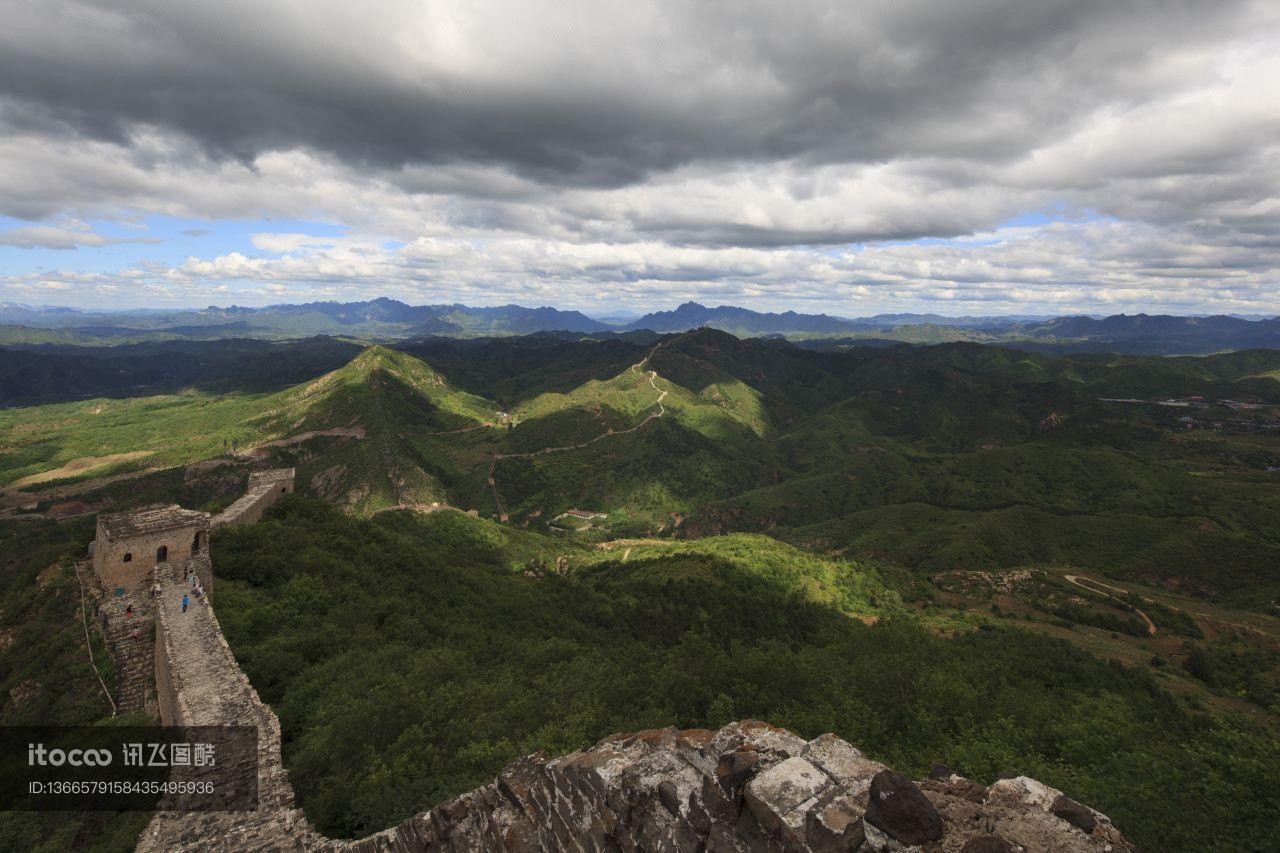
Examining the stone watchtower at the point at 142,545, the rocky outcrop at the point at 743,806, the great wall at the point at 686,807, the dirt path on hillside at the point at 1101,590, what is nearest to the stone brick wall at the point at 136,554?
the stone watchtower at the point at 142,545

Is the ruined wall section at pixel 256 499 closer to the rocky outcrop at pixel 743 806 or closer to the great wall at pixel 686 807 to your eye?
the great wall at pixel 686 807

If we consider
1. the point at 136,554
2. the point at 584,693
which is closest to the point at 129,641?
the point at 136,554

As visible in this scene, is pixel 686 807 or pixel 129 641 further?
pixel 129 641

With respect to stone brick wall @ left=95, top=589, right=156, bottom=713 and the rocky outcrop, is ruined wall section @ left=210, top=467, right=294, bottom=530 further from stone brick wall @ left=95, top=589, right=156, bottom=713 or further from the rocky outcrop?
the rocky outcrop

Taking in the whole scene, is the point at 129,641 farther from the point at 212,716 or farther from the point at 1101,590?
the point at 1101,590

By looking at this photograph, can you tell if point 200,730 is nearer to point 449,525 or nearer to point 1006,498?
point 449,525

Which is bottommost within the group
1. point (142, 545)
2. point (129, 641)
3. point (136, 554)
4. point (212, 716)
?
point (129, 641)

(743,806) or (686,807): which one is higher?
(743,806)
